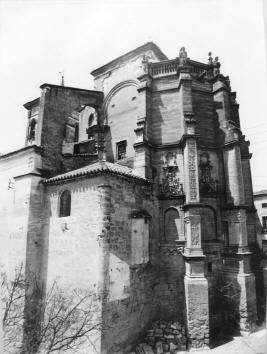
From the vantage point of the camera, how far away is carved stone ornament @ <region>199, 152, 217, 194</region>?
15.2 metres

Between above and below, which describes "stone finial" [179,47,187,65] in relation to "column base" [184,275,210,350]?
above

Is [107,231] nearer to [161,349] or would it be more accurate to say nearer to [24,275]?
[24,275]

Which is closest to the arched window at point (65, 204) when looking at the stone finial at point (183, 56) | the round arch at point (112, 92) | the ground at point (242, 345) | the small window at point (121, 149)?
the small window at point (121, 149)

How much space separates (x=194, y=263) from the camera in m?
13.1

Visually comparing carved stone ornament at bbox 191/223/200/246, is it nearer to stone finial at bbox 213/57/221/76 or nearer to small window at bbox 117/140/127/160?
small window at bbox 117/140/127/160

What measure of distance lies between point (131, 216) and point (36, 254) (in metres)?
5.42

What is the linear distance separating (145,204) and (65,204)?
4360 mm

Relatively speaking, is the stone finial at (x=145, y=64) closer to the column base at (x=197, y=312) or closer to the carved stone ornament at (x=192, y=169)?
the carved stone ornament at (x=192, y=169)

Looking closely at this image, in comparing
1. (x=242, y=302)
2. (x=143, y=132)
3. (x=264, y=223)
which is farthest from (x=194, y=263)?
(x=264, y=223)

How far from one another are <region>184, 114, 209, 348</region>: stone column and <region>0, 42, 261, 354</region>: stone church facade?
51 millimetres

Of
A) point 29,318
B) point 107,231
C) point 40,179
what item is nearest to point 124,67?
point 40,179

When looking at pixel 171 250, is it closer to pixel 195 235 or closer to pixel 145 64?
pixel 195 235

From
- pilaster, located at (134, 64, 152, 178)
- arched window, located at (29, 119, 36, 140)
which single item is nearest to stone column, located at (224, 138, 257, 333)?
pilaster, located at (134, 64, 152, 178)

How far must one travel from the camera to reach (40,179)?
1456 cm
